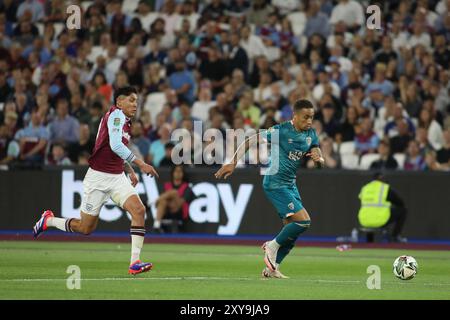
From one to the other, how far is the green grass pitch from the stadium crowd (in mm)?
3825

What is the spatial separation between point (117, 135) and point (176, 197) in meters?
9.53

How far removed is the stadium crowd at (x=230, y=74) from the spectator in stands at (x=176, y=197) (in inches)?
32.7

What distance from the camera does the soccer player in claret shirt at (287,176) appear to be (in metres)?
13.6

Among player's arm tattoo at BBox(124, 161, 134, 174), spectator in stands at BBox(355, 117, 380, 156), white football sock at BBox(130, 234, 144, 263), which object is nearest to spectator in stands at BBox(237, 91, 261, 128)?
spectator in stands at BBox(355, 117, 380, 156)

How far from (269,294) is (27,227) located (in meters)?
13.0

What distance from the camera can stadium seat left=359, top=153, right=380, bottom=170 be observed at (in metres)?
23.1

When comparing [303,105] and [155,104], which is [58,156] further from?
[303,105]

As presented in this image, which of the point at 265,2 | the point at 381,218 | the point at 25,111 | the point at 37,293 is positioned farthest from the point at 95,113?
the point at 37,293

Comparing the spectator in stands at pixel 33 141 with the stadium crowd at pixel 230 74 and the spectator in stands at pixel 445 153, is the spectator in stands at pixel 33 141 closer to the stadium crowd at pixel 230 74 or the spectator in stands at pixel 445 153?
the stadium crowd at pixel 230 74

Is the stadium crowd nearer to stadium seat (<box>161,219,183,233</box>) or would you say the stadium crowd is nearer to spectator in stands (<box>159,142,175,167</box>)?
spectator in stands (<box>159,142,175,167</box>)

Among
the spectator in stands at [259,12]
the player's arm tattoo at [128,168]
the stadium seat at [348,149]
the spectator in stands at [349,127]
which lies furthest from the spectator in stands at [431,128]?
the player's arm tattoo at [128,168]

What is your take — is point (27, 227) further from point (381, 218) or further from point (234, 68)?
point (381, 218)

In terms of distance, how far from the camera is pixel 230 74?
25359 millimetres

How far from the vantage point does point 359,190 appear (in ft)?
74.9
